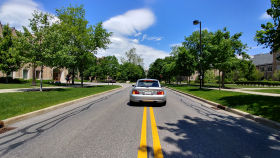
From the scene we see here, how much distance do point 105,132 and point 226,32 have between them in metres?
30.1

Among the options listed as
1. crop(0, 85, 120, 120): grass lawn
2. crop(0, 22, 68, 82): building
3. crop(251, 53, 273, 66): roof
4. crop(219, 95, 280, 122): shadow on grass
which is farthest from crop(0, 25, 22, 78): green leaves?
crop(251, 53, 273, 66): roof

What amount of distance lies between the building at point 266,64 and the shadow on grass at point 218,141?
228 ft

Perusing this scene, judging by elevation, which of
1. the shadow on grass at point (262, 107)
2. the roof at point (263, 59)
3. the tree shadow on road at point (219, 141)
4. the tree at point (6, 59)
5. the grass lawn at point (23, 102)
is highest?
the roof at point (263, 59)

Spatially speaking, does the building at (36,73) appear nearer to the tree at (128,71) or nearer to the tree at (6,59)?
the tree at (6,59)

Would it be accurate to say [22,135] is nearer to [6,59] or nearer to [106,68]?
[6,59]

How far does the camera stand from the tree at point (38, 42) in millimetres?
12727

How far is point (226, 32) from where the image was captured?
2747 cm

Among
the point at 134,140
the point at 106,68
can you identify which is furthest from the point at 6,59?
the point at 134,140

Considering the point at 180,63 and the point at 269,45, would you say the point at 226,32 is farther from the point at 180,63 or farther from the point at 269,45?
the point at 269,45

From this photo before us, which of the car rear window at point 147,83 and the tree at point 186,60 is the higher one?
the tree at point 186,60

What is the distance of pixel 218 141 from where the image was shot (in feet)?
11.9

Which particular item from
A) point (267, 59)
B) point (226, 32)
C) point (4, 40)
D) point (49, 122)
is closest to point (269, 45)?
point (49, 122)

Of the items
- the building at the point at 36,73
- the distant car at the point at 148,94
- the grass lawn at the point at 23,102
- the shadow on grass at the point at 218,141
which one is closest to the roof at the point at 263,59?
the distant car at the point at 148,94

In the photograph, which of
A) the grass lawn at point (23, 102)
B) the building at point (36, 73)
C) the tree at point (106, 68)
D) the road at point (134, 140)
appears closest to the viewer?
the road at point (134, 140)
